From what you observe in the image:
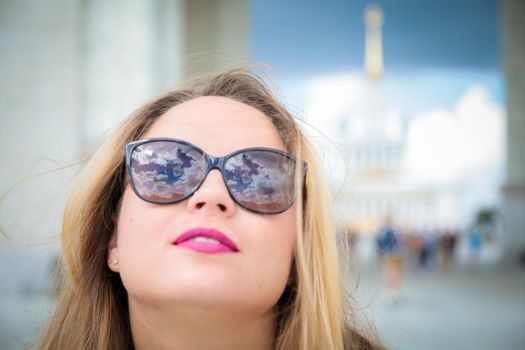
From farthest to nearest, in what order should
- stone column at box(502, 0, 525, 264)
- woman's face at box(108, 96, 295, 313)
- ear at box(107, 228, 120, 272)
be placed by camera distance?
stone column at box(502, 0, 525, 264) < ear at box(107, 228, 120, 272) < woman's face at box(108, 96, 295, 313)

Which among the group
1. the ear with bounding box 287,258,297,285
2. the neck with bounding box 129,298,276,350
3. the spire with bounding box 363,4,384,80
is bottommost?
the neck with bounding box 129,298,276,350

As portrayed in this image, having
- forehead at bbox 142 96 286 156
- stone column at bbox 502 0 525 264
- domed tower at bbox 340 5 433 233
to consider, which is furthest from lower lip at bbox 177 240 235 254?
domed tower at bbox 340 5 433 233

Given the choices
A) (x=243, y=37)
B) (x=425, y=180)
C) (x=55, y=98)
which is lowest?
(x=425, y=180)

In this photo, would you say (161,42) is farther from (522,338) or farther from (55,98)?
(522,338)

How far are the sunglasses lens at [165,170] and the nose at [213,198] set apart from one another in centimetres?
3

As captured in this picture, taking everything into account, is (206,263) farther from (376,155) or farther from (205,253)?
(376,155)

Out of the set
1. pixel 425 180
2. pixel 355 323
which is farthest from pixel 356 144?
pixel 355 323

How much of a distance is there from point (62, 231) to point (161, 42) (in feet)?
29.8

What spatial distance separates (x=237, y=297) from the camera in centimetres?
121

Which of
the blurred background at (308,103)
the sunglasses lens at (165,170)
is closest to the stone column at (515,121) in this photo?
the blurred background at (308,103)

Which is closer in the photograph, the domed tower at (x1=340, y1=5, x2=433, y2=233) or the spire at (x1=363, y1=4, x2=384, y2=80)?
the spire at (x1=363, y1=4, x2=384, y2=80)

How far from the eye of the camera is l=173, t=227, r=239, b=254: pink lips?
3.87 feet

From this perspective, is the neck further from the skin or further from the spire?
the spire

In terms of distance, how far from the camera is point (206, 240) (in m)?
1.19
